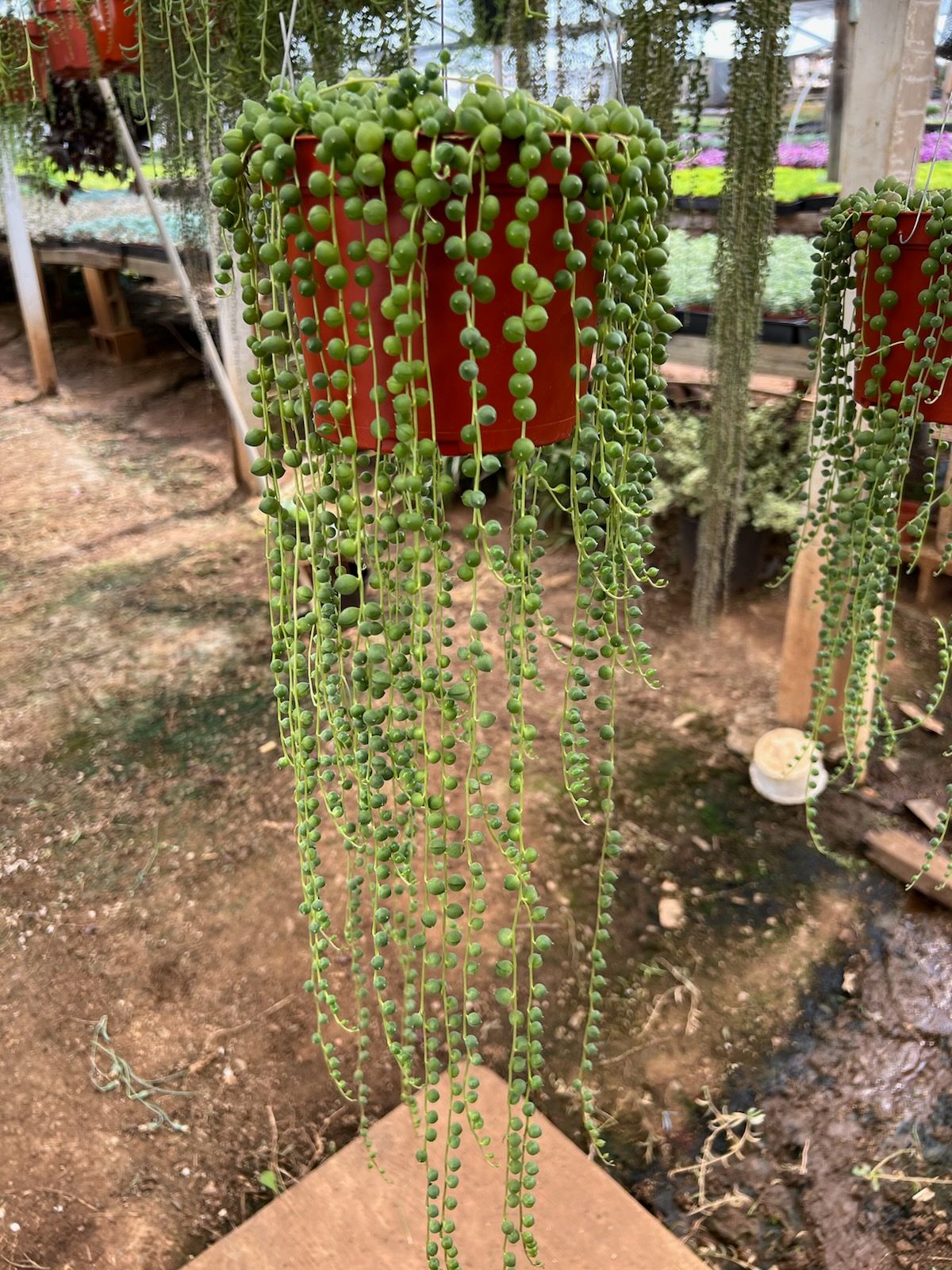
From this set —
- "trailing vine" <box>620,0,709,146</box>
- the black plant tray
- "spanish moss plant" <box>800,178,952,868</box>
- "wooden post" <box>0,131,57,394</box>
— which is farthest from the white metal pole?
"wooden post" <box>0,131,57,394</box>

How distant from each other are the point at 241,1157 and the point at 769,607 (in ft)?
9.16

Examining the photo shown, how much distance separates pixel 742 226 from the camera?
2.31 metres

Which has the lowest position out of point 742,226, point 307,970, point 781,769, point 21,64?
point 307,970

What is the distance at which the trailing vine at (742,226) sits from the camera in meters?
2.14

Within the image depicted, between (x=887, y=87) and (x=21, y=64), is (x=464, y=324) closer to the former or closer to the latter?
(x=887, y=87)

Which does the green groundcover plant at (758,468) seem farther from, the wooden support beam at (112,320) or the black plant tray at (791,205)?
the wooden support beam at (112,320)

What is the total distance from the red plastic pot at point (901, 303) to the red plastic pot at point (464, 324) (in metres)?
0.58

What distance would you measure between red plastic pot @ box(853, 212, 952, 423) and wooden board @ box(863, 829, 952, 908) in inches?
64.2

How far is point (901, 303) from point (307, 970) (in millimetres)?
1979

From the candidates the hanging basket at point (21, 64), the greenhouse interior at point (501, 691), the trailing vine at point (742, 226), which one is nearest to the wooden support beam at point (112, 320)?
the greenhouse interior at point (501, 691)

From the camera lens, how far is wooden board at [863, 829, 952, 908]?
2.58 metres

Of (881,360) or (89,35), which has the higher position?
(89,35)

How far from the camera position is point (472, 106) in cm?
75

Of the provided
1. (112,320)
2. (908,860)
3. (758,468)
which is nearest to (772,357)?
(758,468)
